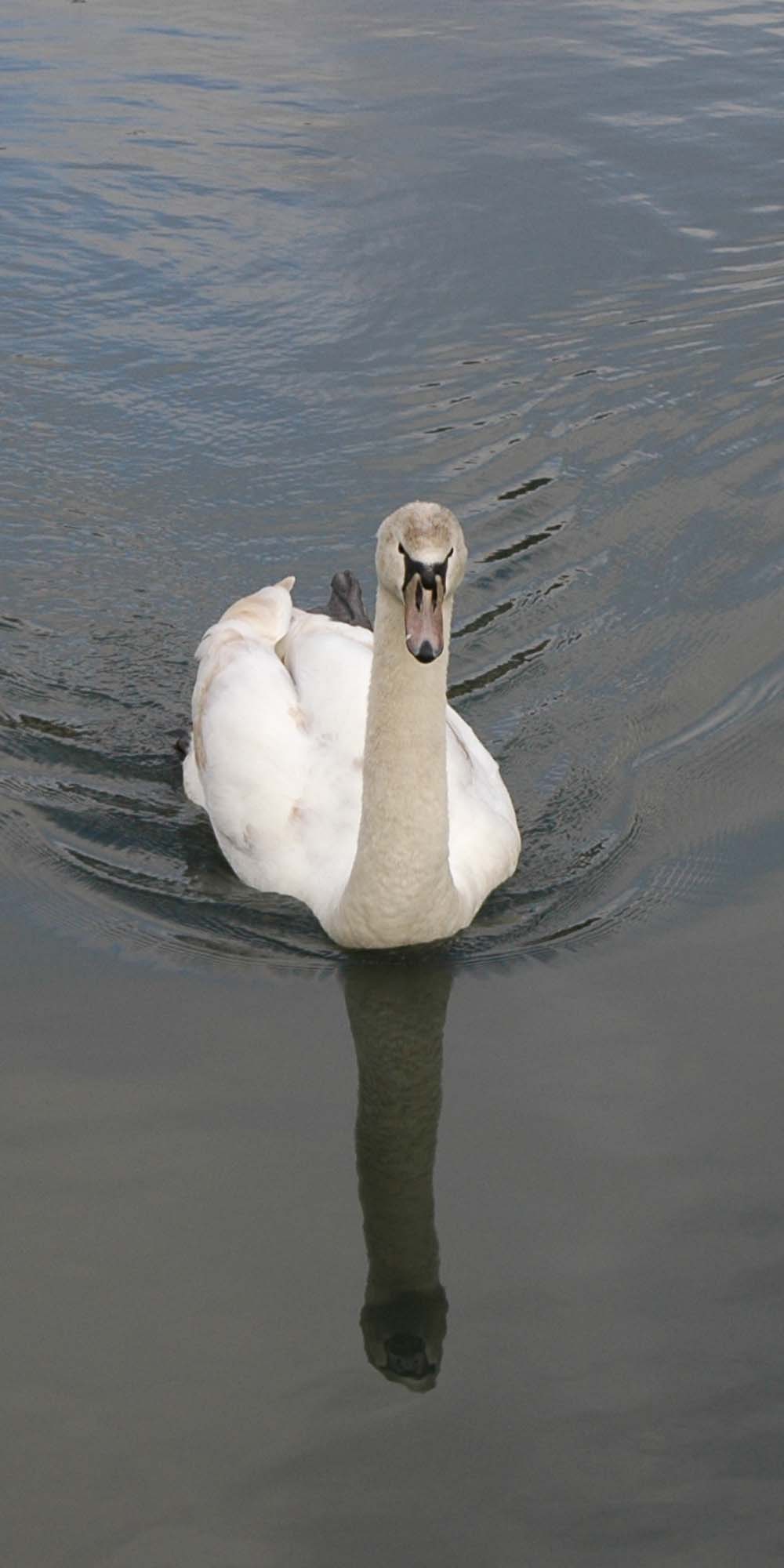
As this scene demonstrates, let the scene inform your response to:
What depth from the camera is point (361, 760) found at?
25.7 ft

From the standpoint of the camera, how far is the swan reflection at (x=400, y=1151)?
5621 millimetres

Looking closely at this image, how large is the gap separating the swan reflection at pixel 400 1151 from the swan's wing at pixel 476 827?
403 mm

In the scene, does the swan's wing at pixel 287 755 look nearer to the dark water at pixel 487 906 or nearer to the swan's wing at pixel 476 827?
the dark water at pixel 487 906

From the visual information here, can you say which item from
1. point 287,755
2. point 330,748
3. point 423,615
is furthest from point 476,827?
point 423,615

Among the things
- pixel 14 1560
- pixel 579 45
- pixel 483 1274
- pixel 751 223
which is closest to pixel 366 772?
pixel 483 1274

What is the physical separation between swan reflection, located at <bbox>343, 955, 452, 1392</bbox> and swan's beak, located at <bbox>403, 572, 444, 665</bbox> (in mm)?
1386

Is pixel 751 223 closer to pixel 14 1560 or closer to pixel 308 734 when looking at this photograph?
pixel 308 734

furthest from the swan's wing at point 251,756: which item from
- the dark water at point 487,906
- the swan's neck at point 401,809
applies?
the swan's neck at point 401,809

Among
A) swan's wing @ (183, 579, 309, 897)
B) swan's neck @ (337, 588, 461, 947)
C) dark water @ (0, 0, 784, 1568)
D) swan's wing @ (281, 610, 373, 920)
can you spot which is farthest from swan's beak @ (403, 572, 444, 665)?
swan's wing @ (183, 579, 309, 897)

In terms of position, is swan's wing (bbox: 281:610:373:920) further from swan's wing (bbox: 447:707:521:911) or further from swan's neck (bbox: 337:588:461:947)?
swan's wing (bbox: 447:707:521:911)

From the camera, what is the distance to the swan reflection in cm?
562

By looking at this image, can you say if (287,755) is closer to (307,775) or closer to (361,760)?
(307,775)

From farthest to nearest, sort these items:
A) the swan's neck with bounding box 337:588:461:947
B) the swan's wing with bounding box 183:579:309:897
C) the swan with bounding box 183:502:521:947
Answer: the swan's wing with bounding box 183:579:309:897 → the swan's neck with bounding box 337:588:461:947 → the swan with bounding box 183:502:521:947

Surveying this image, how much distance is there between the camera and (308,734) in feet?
26.3
